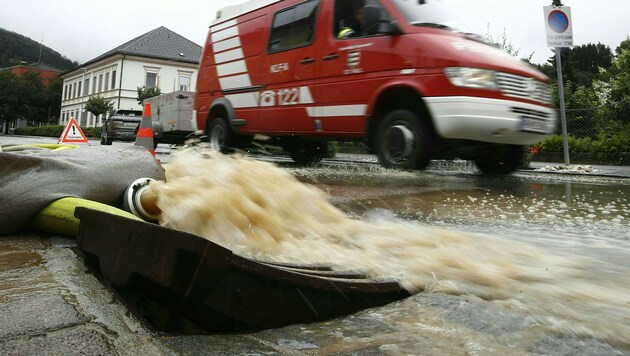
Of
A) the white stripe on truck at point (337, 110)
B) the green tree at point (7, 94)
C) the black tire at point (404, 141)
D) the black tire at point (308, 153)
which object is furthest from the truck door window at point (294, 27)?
the green tree at point (7, 94)

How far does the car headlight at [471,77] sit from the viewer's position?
477 cm

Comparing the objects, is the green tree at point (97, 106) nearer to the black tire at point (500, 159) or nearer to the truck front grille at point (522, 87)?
the black tire at point (500, 159)

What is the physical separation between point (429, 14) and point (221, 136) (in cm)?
403

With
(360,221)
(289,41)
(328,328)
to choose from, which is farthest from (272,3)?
(328,328)

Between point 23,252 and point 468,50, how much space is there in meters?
4.26

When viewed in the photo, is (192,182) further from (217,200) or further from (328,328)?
(328,328)

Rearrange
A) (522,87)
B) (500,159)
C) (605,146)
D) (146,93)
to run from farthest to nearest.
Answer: (146,93), (605,146), (500,159), (522,87)

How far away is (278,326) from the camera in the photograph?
1.27 m

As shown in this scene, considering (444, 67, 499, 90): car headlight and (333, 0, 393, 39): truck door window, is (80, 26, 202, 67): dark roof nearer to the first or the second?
(333, 0, 393, 39): truck door window

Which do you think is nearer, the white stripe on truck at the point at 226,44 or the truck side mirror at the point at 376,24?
the truck side mirror at the point at 376,24

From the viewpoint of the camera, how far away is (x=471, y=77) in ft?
15.7

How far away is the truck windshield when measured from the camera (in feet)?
17.5

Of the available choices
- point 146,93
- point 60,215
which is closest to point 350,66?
point 60,215

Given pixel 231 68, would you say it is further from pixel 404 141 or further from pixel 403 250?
pixel 403 250
